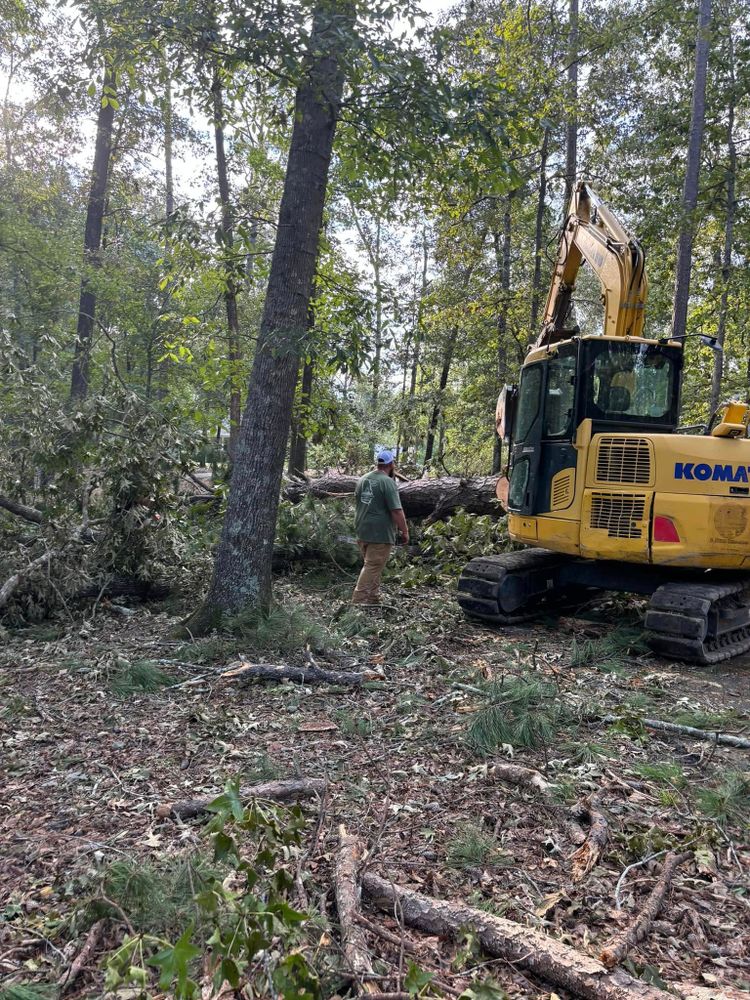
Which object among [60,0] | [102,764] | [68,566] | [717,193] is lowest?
[102,764]

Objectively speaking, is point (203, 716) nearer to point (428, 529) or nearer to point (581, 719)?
point (581, 719)

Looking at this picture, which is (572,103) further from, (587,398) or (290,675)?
(290,675)

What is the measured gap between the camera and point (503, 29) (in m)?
12.8

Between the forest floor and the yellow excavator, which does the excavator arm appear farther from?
the forest floor

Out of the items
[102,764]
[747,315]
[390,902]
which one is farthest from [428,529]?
[747,315]

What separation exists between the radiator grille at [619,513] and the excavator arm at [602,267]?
1826 millimetres

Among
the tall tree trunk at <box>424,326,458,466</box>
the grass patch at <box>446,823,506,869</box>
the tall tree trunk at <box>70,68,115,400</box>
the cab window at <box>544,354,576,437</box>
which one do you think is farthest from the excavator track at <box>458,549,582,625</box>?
the tall tree trunk at <box>70,68,115,400</box>

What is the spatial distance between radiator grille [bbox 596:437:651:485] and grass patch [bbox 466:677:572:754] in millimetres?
2554

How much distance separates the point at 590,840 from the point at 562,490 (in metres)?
4.37

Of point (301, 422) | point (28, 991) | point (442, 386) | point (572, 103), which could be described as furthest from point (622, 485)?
point (442, 386)

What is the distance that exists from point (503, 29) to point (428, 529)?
30.2 feet

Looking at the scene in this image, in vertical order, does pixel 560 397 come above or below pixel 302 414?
above

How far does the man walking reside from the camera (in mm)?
8312

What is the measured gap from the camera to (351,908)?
275 cm
